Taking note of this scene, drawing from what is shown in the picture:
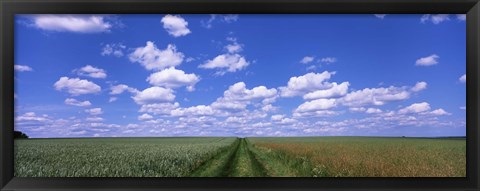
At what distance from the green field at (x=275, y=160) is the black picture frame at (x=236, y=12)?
13cm

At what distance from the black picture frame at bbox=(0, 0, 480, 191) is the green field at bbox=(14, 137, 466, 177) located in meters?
0.13

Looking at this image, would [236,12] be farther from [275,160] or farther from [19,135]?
[275,160]

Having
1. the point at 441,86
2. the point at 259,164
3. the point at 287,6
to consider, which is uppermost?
the point at 287,6

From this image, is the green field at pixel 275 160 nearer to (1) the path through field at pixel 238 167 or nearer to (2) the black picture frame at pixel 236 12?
(1) the path through field at pixel 238 167

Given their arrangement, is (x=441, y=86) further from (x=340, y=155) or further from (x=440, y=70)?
(x=340, y=155)

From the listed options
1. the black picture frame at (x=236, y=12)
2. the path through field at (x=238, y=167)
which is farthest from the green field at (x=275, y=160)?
the black picture frame at (x=236, y=12)

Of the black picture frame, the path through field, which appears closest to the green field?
the path through field

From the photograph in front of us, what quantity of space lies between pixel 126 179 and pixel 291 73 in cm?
132

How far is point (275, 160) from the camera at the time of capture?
352cm

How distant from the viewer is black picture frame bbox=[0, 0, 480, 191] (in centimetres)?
221

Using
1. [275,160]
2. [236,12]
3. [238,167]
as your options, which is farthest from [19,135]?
[238,167]

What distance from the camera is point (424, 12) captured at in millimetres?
2254

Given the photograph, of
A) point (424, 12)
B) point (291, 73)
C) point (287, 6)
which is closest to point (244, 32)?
point (291, 73)

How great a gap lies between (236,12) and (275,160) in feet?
5.26
